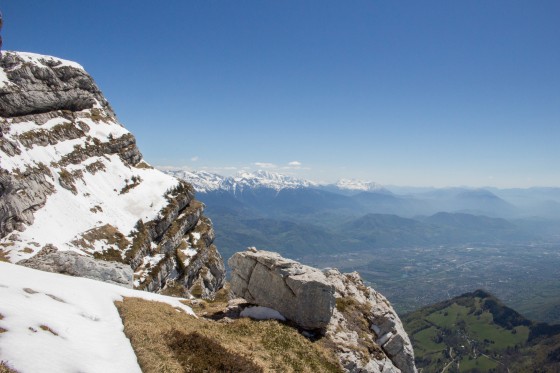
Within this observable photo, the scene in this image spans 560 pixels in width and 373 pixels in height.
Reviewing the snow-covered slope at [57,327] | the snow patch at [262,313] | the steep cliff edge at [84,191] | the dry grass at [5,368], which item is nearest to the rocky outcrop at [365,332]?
the snow patch at [262,313]

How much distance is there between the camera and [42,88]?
11869cm

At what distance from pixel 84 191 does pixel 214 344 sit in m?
99.5

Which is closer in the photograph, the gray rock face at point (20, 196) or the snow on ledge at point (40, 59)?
the gray rock face at point (20, 196)

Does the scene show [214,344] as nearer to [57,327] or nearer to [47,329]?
[57,327]

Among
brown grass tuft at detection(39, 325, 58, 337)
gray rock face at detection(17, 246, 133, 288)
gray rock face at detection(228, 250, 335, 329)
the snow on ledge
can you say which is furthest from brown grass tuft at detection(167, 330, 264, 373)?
the snow on ledge

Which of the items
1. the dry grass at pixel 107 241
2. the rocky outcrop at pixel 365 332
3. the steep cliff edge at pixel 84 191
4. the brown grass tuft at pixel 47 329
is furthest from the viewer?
the dry grass at pixel 107 241

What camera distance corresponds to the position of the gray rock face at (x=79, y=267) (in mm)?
38375

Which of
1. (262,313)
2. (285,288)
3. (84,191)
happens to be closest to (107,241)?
(84,191)

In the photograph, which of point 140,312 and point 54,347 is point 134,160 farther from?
point 54,347

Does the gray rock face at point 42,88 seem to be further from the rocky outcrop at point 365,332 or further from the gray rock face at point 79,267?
the rocky outcrop at point 365,332

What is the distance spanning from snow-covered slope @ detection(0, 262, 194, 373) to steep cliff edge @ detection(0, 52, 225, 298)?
52.0m

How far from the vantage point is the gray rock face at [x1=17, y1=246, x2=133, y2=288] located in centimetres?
3838

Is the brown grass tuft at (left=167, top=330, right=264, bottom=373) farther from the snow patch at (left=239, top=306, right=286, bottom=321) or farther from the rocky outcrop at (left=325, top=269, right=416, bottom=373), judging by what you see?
the rocky outcrop at (left=325, top=269, right=416, bottom=373)

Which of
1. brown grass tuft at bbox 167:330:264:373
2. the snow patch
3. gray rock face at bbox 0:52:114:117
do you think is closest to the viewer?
brown grass tuft at bbox 167:330:264:373
